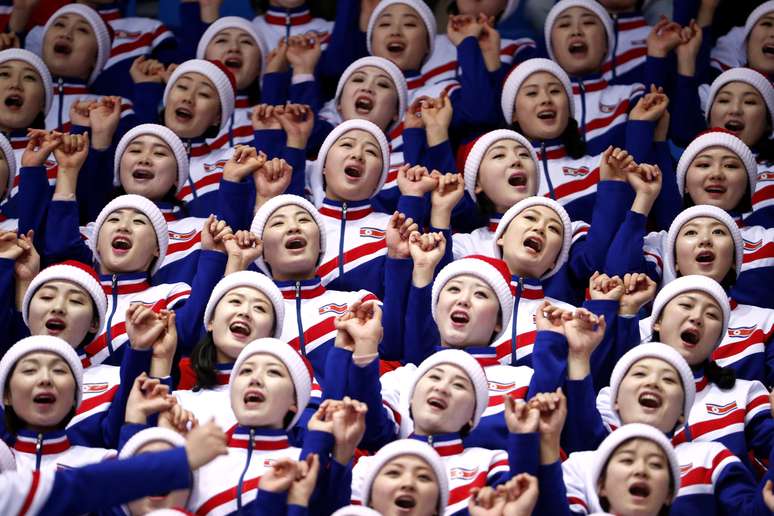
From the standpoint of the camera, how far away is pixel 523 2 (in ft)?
25.4

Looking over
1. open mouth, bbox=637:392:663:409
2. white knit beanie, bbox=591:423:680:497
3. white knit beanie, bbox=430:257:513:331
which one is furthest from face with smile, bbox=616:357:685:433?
white knit beanie, bbox=430:257:513:331

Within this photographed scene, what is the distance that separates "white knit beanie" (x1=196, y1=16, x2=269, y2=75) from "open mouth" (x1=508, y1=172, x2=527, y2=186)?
4.09 ft

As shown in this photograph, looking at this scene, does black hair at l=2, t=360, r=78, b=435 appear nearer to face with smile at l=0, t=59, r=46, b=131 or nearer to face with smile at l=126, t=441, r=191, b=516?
face with smile at l=126, t=441, r=191, b=516

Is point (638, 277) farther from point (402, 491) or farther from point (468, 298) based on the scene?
point (402, 491)

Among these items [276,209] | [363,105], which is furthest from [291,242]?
[363,105]

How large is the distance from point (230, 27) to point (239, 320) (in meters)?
1.73

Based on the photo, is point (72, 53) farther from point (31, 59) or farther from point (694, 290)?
point (694, 290)

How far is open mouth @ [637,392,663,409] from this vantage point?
5.55 metres

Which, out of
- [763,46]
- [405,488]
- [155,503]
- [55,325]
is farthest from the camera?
[763,46]

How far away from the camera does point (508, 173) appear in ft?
21.0

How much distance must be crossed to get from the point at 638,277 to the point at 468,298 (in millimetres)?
535

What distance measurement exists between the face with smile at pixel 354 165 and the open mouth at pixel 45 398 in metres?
1.35

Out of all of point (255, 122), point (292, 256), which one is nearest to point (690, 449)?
point (292, 256)

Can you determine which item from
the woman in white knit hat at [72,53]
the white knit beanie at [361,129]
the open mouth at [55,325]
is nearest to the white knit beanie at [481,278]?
the white knit beanie at [361,129]
